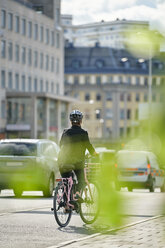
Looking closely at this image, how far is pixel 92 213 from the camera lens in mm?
10578

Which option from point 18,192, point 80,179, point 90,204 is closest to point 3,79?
point 18,192

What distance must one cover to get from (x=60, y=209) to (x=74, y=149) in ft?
2.82

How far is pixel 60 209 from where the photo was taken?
32.9 feet

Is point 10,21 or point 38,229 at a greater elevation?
point 10,21

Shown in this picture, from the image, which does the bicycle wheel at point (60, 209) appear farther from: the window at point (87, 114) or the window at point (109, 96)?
the window at point (109, 96)

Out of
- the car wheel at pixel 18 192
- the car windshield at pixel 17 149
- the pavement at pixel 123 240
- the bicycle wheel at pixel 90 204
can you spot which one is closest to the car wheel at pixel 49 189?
the car wheel at pixel 18 192

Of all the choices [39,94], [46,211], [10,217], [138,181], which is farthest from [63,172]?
[39,94]

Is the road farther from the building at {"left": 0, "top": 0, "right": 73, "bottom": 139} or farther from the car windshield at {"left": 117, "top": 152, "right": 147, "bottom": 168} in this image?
the building at {"left": 0, "top": 0, "right": 73, "bottom": 139}

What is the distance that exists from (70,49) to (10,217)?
128281 mm

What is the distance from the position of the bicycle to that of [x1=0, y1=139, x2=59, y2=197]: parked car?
1003cm

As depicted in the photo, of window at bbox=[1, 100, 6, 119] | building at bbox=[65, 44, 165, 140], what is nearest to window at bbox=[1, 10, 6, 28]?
window at bbox=[1, 100, 6, 119]

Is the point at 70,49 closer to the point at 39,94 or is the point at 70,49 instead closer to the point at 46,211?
the point at 39,94

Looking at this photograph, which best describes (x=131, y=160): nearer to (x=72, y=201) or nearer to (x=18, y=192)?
(x=18, y=192)

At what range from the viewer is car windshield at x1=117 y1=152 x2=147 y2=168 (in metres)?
27.0
